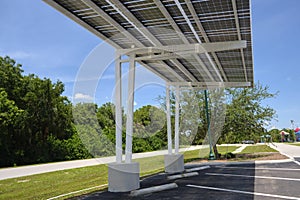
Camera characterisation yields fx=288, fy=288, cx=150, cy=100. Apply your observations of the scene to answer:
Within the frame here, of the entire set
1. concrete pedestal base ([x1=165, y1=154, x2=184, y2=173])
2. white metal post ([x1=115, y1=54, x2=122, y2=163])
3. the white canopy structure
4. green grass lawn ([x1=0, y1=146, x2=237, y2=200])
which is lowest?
green grass lawn ([x1=0, y1=146, x2=237, y2=200])

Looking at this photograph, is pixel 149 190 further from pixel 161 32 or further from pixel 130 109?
pixel 161 32

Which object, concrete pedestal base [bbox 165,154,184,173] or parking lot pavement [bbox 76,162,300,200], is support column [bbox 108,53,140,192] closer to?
parking lot pavement [bbox 76,162,300,200]

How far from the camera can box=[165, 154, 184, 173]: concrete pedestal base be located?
12336mm

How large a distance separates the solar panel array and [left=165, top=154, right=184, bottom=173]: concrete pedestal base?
4.26m

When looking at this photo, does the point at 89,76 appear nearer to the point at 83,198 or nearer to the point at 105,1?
the point at 105,1

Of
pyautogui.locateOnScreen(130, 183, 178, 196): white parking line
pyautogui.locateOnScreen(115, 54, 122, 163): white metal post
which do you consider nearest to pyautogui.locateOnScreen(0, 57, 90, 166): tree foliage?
pyautogui.locateOnScreen(115, 54, 122, 163): white metal post

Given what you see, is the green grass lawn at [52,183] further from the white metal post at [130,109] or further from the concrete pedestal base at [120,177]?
the white metal post at [130,109]

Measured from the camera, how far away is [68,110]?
2617cm

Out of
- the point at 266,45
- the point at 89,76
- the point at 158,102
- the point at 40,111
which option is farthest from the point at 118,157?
the point at 266,45

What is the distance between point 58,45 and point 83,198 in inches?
598

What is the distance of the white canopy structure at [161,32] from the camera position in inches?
266

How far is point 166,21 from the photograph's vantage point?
24.8ft

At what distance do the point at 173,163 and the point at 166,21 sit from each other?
6.88 meters

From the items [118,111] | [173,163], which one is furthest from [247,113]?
[118,111]
